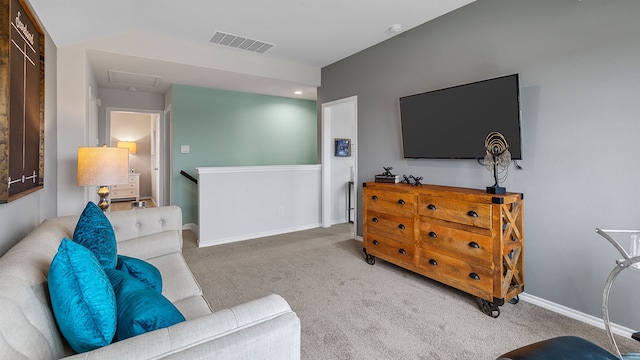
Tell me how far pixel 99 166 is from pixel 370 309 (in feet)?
8.10

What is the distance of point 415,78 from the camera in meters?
3.35

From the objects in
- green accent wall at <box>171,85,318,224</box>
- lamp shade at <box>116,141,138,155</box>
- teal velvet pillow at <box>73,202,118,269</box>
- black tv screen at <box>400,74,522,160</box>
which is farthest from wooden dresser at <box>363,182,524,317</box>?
lamp shade at <box>116,141,138,155</box>

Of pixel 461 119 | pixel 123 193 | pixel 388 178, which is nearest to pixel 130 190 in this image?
pixel 123 193

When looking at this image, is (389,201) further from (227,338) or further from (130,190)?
(130,190)

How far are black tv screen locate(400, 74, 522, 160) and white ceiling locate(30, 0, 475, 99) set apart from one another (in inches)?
33.5

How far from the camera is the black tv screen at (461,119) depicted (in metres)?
2.45

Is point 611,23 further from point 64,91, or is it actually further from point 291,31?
point 64,91

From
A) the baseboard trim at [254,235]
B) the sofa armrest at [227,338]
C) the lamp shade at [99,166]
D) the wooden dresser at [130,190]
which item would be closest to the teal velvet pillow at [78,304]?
the sofa armrest at [227,338]

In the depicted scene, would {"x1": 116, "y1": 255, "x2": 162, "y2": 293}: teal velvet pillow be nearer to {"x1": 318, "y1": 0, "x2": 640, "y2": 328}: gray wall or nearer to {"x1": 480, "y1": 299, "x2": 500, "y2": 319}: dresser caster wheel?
{"x1": 480, "y1": 299, "x2": 500, "y2": 319}: dresser caster wheel

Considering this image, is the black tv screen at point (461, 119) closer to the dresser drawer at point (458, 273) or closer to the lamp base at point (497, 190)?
the lamp base at point (497, 190)

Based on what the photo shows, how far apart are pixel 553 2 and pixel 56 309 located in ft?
11.0

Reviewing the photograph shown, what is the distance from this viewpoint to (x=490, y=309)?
7.48 ft

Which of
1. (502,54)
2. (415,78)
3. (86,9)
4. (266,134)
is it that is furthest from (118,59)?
(502,54)

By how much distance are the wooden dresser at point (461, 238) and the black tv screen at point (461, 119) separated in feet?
1.49
